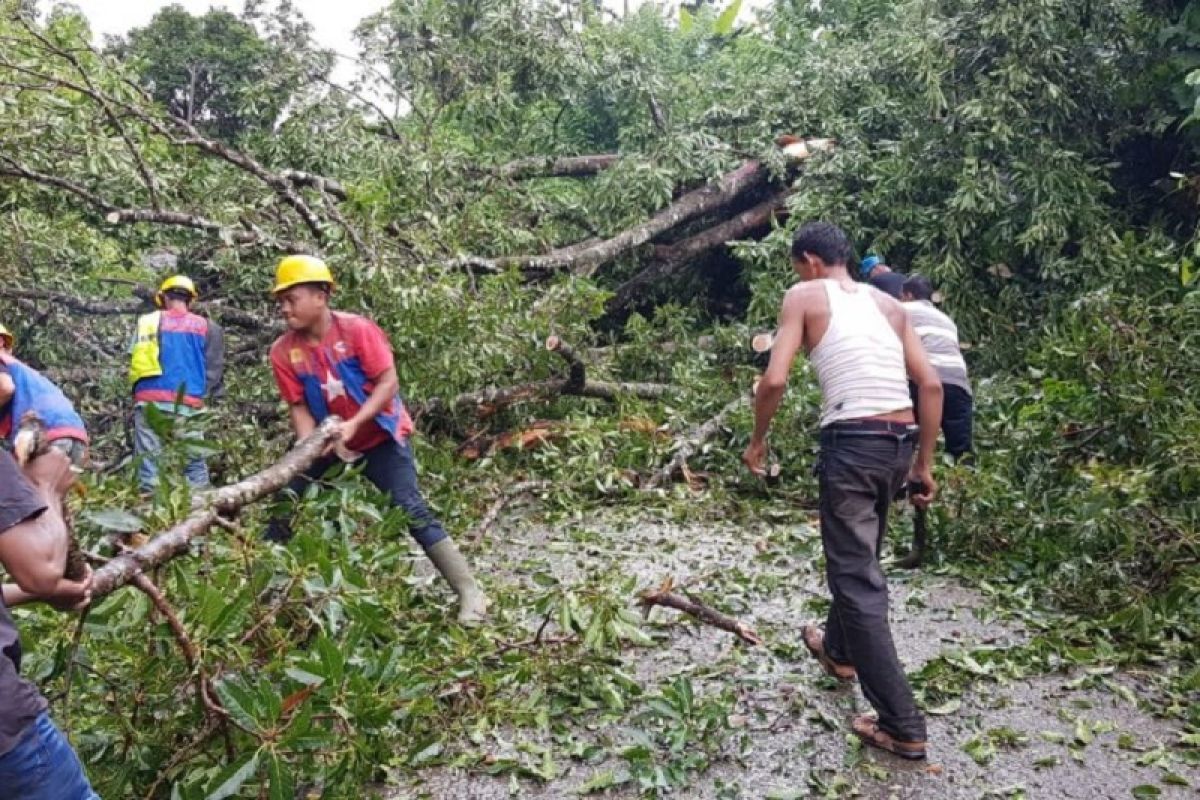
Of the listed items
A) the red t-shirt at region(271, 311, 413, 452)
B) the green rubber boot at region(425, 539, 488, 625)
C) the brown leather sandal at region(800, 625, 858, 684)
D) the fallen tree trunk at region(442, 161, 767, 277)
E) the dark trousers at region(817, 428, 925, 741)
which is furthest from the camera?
the fallen tree trunk at region(442, 161, 767, 277)

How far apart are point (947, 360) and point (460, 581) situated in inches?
120

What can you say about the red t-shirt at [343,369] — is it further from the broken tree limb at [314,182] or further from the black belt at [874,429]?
the broken tree limb at [314,182]

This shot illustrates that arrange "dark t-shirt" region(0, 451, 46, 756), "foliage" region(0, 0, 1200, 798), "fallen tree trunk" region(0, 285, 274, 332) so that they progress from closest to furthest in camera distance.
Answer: "dark t-shirt" region(0, 451, 46, 756)
"foliage" region(0, 0, 1200, 798)
"fallen tree trunk" region(0, 285, 274, 332)

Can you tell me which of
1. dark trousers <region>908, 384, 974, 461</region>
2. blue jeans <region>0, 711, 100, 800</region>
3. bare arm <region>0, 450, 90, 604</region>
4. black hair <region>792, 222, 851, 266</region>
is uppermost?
black hair <region>792, 222, 851, 266</region>

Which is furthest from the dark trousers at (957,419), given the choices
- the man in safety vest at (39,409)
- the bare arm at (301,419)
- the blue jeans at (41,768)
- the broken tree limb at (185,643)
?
the blue jeans at (41,768)

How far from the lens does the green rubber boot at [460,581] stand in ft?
11.8

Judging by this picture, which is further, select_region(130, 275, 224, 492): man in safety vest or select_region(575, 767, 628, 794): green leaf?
select_region(130, 275, 224, 492): man in safety vest

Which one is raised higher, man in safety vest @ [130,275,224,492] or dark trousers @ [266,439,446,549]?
man in safety vest @ [130,275,224,492]

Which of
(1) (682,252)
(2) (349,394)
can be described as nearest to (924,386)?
(2) (349,394)

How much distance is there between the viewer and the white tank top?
2.79 metres

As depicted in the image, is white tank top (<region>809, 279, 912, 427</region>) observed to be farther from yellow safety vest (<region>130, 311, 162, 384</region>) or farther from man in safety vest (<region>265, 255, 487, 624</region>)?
yellow safety vest (<region>130, 311, 162, 384</region>)

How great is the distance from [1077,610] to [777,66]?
7.30 m

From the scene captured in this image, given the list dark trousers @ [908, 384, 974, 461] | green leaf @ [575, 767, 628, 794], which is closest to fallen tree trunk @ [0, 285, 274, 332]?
dark trousers @ [908, 384, 974, 461]

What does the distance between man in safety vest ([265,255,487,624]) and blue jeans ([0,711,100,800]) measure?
1.67 meters
